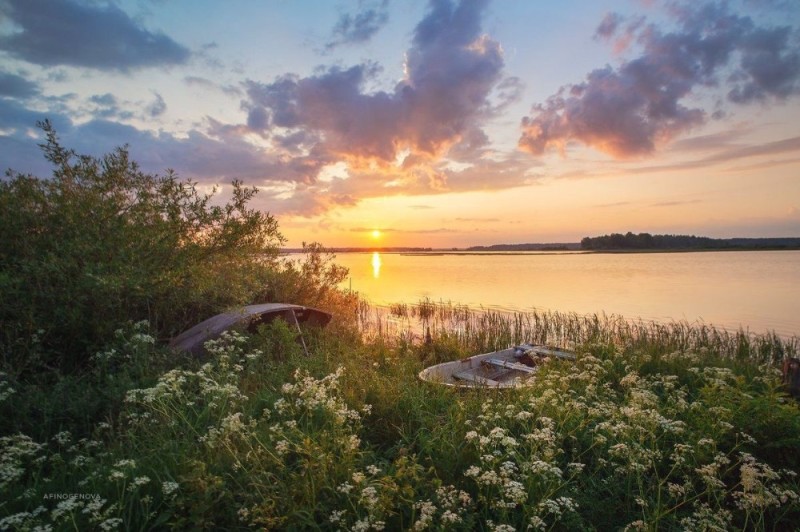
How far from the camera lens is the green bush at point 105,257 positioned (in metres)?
7.65

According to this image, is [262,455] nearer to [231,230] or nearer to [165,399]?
[165,399]

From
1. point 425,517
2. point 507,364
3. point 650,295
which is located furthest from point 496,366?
point 650,295

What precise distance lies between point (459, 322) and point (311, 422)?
48.0ft

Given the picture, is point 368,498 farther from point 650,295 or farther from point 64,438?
point 650,295

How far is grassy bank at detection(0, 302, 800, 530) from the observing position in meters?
3.43

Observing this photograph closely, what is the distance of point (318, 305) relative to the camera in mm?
14797

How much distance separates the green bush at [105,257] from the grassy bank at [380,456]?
96 cm

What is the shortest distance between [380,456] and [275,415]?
1283mm

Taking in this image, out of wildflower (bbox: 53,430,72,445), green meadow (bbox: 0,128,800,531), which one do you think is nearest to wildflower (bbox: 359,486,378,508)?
green meadow (bbox: 0,128,800,531)

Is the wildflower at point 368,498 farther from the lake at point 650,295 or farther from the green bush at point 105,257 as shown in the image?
the lake at point 650,295

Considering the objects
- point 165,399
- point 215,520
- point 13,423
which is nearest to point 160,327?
point 13,423

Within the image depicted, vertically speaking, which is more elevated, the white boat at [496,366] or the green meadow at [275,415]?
the green meadow at [275,415]

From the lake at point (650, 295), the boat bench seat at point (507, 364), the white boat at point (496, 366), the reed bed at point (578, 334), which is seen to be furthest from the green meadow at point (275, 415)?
the lake at point (650, 295)

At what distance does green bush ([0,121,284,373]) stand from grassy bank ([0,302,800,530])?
3.16 ft
